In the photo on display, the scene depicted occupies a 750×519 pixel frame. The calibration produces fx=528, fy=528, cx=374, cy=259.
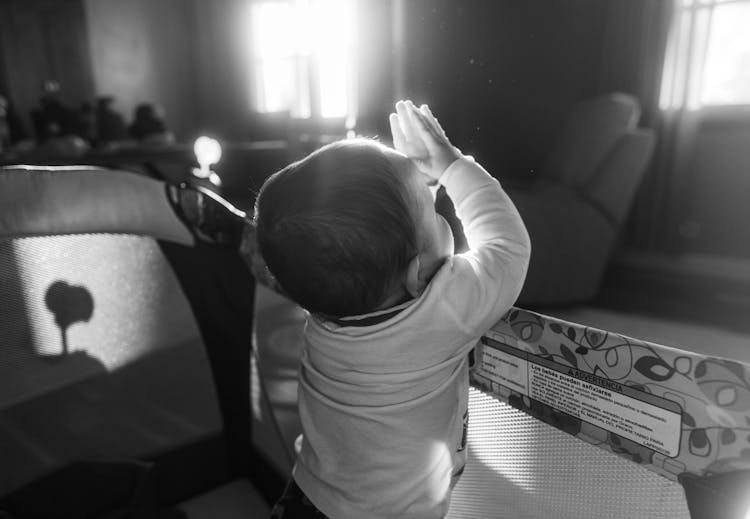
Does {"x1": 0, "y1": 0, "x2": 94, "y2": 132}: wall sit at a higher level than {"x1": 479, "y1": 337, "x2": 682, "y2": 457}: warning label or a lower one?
higher

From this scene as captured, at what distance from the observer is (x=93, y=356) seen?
0.70 meters

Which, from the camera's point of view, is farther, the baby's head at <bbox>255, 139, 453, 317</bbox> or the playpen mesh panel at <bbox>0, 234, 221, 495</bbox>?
the playpen mesh panel at <bbox>0, 234, 221, 495</bbox>

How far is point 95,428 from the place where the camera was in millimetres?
724

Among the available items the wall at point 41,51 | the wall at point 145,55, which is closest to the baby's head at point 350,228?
the wall at point 41,51

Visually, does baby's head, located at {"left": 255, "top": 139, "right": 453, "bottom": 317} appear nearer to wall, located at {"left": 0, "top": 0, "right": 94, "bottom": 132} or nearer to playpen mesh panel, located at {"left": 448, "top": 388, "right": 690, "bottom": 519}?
playpen mesh panel, located at {"left": 448, "top": 388, "right": 690, "bottom": 519}

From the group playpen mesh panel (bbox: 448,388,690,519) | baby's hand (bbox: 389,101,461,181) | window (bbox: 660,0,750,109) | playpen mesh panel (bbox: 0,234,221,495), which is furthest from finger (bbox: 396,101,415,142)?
window (bbox: 660,0,750,109)

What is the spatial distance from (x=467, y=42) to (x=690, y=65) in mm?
2345

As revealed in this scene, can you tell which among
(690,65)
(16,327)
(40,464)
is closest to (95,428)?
(40,464)

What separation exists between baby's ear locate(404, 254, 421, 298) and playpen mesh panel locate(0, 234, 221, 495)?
0.42 meters

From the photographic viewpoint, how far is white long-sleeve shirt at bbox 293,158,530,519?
0.44 m

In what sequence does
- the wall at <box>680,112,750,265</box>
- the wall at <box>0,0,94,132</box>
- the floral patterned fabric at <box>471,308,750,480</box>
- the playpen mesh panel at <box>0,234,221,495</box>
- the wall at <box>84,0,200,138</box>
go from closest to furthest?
the floral patterned fabric at <box>471,308,750,480</box> < the playpen mesh panel at <box>0,234,221,495</box> < the wall at <box>680,112,750,265</box> < the wall at <box>0,0,94,132</box> < the wall at <box>84,0,200,138</box>

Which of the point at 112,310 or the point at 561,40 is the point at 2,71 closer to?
the point at 112,310

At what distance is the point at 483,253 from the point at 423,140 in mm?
118

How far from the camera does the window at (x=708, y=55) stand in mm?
2203
